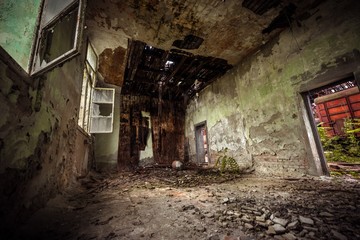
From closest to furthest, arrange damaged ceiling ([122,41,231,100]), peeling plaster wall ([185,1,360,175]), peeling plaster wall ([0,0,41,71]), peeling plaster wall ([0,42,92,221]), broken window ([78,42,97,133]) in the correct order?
peeling plaster wall ([0,42,92,221])
peeling plaster wall ([0,0,41,71])
peeling plaster wall ([185,1,360,175])
broken window ([78,42,97,133])
damaged ceiling ([122,41,231,100])

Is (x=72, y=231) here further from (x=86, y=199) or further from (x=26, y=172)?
(x=86, y=199)

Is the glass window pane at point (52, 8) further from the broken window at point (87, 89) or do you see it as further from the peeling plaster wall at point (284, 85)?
the peeling plaster wall at point (284, 85)

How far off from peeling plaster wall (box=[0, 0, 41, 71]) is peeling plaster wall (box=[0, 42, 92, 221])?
0.27m

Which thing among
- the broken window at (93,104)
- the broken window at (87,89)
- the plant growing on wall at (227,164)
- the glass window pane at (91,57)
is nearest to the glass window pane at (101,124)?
the broken window at (93,104)

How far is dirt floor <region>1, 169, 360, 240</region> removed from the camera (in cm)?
142

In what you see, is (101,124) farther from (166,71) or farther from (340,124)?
(340,124)

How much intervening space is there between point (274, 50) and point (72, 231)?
17.1 ft

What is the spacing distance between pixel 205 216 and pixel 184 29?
3818 millimetres

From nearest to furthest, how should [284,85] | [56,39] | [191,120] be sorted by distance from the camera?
[56,39] < [284,85] < [191,120]

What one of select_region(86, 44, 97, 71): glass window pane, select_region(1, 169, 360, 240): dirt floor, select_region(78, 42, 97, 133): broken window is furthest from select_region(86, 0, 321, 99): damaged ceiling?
select_region(1, 169, 360, 240): dirt floor

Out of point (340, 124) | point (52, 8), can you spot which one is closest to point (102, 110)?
point (52, 8)

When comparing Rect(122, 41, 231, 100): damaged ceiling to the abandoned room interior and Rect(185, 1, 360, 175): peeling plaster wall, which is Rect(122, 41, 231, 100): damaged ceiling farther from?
Rect(185, 1, 360, 175): peeling plaster wall

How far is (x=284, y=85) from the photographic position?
4.06 m

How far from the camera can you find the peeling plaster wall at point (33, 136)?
131 cm
